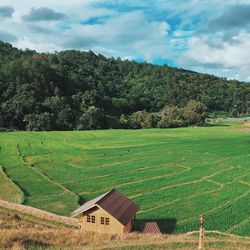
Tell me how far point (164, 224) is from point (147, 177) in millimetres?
17500

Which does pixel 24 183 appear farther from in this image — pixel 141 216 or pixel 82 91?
pixel 82 91

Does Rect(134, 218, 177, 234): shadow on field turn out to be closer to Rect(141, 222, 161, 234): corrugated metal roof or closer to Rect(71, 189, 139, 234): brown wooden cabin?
Rect(141, 222, 161, 234): corrugated metal roof

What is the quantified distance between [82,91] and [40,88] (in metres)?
22.9

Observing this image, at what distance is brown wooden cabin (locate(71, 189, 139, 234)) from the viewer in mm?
30923

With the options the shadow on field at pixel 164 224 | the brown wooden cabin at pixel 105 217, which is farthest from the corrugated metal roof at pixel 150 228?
the brown wooden cabin at pixel 105 217

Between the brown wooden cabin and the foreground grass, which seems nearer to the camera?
the foreground grass

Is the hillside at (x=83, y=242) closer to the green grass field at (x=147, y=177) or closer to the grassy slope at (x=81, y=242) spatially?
the grassy slope at (x=81, y=242)

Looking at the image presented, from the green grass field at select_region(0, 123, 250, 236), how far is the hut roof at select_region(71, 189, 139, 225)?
127 inches

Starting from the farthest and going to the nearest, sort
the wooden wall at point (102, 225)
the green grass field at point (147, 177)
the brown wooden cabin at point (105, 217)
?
the green grass field at point (147, 177), the brown wooden cabin at point (105, 217), the wooden wall at point (102, 225)

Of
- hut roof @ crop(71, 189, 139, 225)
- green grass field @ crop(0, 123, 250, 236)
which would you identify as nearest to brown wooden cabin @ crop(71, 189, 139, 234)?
hut roof @ crop(71, 189, 139, 225)

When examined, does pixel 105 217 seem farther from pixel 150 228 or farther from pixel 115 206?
pixel 150 228

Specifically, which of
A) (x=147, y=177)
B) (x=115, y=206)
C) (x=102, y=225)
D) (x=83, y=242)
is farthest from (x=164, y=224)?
(x=147, y=177)

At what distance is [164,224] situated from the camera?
3453 cm

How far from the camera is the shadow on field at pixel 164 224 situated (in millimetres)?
32969
